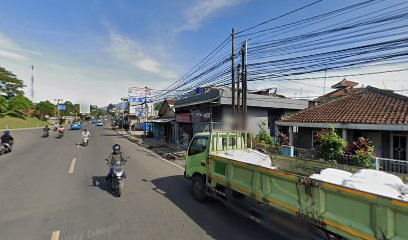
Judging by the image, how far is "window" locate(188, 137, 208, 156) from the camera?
26.0 ft

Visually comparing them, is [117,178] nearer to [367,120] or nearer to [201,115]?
[367,120]

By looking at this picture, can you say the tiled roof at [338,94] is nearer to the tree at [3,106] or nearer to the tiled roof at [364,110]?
the tiled roof at [364,110]

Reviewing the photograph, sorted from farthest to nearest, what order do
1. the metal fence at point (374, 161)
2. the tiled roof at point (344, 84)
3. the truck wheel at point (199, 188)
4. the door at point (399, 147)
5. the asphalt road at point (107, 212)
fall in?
the tiled roof at point (344, 84) → the door at point (399, 147) → the metal fence at point (374, 161) → the truck wheel at point (199, 188) → the asphalt road at point (107, 212)

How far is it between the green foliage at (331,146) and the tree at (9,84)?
81.8 meters

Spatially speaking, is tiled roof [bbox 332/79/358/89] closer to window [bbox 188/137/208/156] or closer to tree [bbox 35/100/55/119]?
window [bbox 188/137/208/156]

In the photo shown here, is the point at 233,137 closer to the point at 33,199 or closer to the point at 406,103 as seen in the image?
the point at 33,199

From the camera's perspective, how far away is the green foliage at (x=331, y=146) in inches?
487

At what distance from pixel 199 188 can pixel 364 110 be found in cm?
1257

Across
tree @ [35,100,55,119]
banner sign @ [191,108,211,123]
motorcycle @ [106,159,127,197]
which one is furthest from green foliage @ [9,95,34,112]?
motorcycle @ [106,159,127,197]

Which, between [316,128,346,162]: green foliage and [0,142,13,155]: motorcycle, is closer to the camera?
[316,128,346,162]: green foliage

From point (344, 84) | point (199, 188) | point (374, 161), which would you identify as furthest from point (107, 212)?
point (344, 84)

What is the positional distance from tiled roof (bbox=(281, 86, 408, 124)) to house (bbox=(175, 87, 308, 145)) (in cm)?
387

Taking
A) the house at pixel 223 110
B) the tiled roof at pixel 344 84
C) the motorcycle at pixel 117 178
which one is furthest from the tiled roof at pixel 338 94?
the motorcycle at pixel 117 178

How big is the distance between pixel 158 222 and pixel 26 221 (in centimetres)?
321
